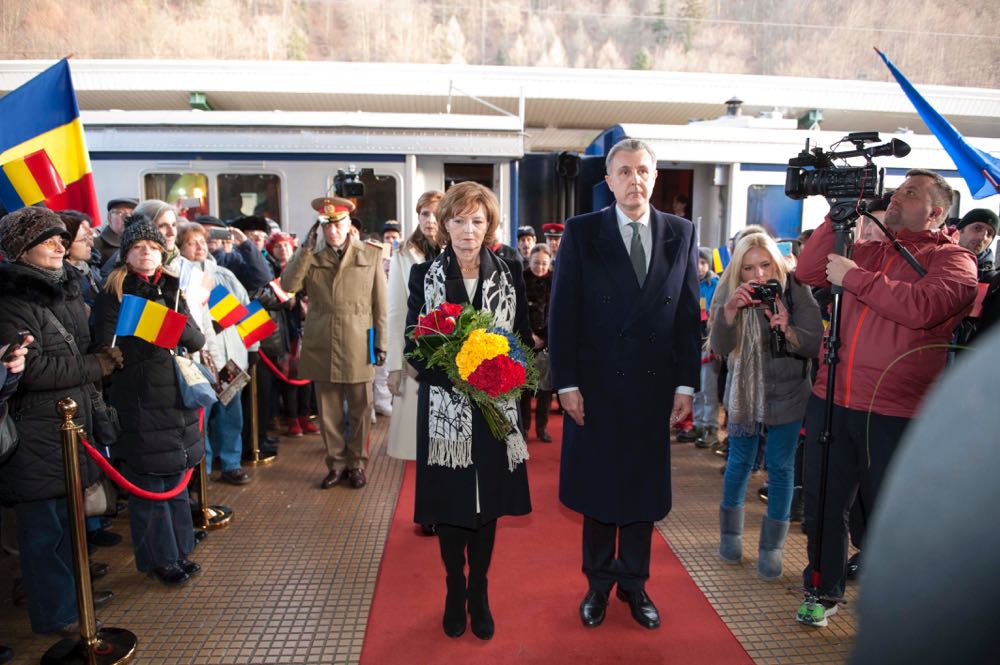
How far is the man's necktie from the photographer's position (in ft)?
9.55

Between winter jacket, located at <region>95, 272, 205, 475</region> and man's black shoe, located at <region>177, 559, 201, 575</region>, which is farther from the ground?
winter jacket, located at <region>95, 272, 205, 475</region>

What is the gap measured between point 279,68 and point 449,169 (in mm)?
7264

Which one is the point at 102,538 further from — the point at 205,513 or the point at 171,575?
the point at 171,575

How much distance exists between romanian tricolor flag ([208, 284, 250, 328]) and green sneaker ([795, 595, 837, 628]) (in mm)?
3826

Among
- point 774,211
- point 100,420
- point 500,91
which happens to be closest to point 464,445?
point 100,420

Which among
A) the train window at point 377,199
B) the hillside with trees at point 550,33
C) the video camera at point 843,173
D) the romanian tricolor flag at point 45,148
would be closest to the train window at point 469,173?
the train window at point 377,199

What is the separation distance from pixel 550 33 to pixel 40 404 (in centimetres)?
2142

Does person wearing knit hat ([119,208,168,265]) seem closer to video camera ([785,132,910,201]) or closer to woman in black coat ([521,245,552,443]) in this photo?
woman in black coat ([521,245,552,443])

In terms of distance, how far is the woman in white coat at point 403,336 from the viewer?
353 centimetres

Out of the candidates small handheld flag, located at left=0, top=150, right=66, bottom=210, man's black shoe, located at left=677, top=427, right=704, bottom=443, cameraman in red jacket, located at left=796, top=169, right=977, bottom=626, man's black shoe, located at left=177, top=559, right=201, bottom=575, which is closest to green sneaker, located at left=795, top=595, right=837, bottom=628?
cameraman in red jacket, located at left=796, top=169, right=977, bottom=626

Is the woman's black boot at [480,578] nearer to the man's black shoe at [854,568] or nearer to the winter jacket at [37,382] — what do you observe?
the winter jacket at [37,382]

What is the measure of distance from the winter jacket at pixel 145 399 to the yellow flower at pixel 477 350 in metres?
1.74

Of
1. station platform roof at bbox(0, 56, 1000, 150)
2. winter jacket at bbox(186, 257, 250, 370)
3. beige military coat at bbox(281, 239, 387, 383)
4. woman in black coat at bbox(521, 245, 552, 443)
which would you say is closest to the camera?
winter jacket at bbox(186, 257, 250, 370)

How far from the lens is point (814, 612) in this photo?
2.97m
